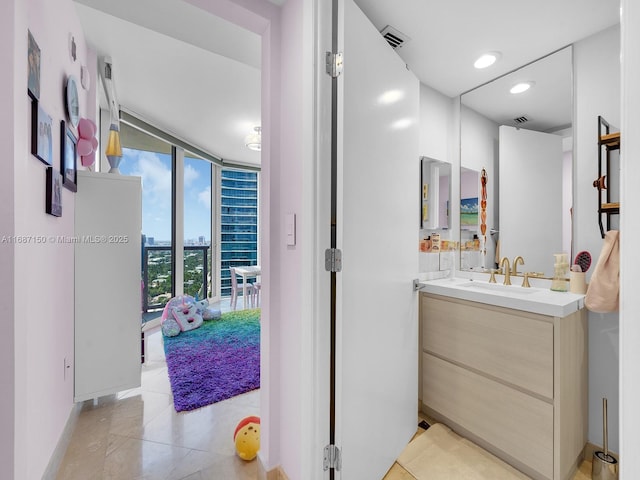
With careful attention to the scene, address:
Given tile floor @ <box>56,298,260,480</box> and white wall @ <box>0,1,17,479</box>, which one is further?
tile floor @ <box>56,298,260,480</box>

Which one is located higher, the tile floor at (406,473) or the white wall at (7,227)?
the white wall at (7,227)

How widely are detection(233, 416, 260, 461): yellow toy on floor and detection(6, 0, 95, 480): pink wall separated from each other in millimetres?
858

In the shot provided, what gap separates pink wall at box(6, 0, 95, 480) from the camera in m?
1.04

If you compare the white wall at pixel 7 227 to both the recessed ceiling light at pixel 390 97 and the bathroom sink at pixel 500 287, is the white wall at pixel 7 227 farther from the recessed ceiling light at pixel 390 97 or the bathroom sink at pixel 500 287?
the bathroom sink at pixel 500 287

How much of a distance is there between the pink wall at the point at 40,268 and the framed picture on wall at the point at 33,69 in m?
0.04

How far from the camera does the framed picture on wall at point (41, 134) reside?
120cm

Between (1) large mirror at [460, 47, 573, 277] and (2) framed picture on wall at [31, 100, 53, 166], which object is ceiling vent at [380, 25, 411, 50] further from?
(2) framed picture on wall at [31, 100, 53, 166]

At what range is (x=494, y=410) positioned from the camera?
1647 millimetres

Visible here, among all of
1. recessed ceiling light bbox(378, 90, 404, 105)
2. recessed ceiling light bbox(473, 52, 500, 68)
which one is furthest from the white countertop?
recessed ceiling light bbox(473, 52, 500, 68)

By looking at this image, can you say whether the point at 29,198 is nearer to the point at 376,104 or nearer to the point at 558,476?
the point at 376,104

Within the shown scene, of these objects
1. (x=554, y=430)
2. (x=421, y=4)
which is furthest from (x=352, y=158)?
(x=554, y=430)

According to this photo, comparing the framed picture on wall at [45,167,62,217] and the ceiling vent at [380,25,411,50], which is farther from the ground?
the ceiling vent at [380,25,411,50]

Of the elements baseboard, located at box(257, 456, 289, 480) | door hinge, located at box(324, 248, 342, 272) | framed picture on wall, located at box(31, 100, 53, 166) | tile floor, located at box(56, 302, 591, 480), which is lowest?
tile floor, located at box(56, 302, 591, 480)

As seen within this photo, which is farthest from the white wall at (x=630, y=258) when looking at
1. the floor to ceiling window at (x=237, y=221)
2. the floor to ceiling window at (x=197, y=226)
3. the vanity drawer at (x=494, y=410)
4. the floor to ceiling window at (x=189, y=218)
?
the floor to ceiling window at (x=237, y=221)
